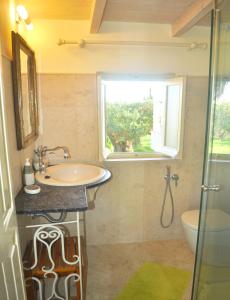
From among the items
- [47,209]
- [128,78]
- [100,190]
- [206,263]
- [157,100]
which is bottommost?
[206,263]

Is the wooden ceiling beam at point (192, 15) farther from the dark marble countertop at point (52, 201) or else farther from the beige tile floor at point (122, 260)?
the beige tile floor at point (122, 260)

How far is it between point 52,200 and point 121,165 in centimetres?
102

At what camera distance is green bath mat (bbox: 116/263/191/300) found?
188 cm

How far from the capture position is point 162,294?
190cm

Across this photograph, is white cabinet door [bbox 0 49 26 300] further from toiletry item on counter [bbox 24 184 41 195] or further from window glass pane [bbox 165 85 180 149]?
window glass pane [bbox 165 85 180 149]

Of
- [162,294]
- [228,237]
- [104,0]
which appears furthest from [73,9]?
[162,294]

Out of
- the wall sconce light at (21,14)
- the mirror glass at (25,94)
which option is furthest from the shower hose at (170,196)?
the wall sconce light at (21,14)

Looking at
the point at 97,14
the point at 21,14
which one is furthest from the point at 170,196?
the point at 21,14

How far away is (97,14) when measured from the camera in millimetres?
1712

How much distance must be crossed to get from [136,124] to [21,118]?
4.13 feet

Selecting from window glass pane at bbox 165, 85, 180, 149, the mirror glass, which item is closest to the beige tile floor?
window glass pane at bbox 165, 85, 180, 149

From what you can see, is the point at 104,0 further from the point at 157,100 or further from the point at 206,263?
the point at 206,263

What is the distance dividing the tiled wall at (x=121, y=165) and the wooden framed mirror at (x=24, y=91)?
0.61ft

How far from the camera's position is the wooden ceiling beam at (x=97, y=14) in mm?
1534
